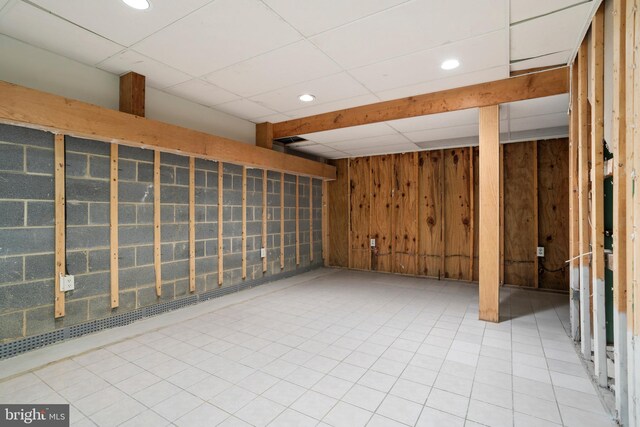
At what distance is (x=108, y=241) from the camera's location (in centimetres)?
317

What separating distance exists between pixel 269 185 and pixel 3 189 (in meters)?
3.33

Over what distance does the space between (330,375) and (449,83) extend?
3.18 metres

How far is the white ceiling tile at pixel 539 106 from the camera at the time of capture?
323cm

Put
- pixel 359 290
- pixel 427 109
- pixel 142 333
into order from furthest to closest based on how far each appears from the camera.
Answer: pixel 359 290 → pixel 427 109 → pixel 142 333

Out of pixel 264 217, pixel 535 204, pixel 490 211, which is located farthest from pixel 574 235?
pixel 264 217

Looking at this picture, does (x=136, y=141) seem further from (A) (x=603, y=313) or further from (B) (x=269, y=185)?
(A) (x=603, y=313)

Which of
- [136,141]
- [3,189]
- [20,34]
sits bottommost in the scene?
[3,189]

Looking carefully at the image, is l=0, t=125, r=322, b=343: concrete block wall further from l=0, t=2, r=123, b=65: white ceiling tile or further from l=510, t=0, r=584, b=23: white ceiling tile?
l=510, t=0, r=584, b=23: white ceiling tile

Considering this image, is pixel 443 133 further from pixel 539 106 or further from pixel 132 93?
pixel 132 93

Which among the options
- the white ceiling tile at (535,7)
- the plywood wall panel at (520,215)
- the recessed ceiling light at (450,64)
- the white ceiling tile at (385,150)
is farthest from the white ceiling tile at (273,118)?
the plywood wall panel at (520,215)

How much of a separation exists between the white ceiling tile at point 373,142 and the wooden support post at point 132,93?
9.99 ft

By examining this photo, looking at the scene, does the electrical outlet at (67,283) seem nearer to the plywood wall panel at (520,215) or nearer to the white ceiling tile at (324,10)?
the white ceiling tile at (324,10)

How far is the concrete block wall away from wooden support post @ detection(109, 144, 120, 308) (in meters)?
0.04

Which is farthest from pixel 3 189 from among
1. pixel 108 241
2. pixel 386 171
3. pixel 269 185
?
pixel 386 171
